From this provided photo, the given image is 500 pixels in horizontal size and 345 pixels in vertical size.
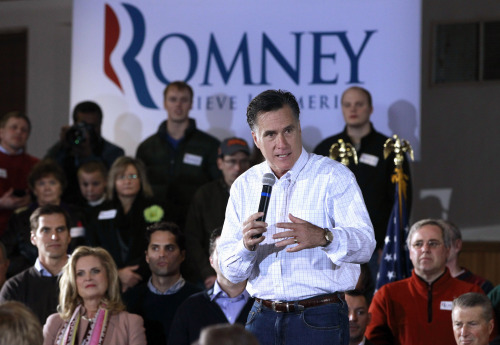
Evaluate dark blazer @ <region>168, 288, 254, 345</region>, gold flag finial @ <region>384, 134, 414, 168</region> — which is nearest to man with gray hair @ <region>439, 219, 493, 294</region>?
gold flag finial @ <region>384, 134, 414, 168</region>

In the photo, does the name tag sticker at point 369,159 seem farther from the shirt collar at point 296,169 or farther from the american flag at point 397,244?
the shirt collar at point 296,169

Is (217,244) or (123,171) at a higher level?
(123,171)

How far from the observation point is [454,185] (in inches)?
293

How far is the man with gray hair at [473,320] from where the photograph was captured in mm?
4031

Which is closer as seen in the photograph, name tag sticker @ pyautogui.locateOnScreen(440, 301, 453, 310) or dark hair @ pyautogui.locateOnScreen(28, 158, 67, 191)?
name tag sticker @ pyautogui.locateOnScreen(440, 301, 453, 310)

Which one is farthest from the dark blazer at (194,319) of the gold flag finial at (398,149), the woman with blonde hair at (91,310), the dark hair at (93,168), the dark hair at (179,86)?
the dark hair at (179,86)

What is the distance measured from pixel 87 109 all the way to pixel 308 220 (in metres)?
3.95

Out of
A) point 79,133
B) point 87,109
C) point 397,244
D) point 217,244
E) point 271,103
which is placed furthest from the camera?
point 87,109

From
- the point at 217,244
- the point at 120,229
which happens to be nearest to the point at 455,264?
the point at 217,244

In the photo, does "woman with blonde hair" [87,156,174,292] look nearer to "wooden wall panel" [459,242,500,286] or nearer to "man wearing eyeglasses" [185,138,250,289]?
"man wearing eyeglasses" [185,138,250,289]

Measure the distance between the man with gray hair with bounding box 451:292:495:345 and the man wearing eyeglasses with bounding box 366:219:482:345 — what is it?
0.37 metres

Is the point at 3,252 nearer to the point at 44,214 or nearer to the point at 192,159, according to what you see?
the point at 44,214

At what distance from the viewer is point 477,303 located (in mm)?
4066

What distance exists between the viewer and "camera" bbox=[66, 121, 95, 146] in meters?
6.18
